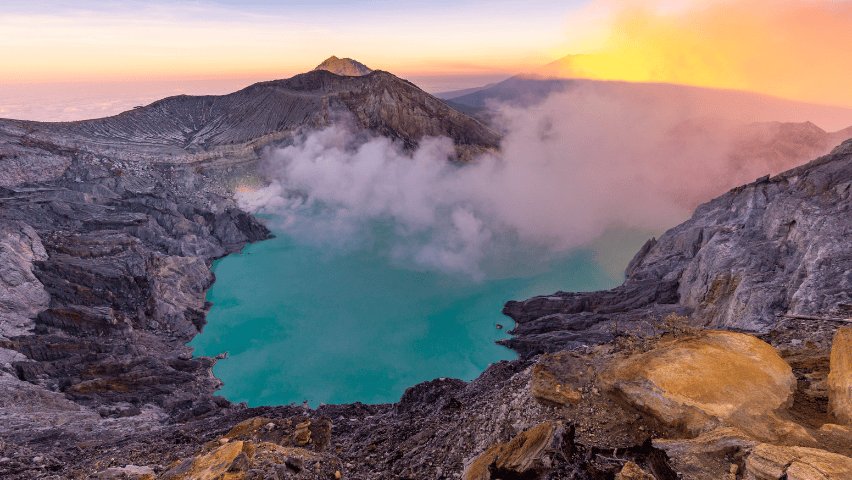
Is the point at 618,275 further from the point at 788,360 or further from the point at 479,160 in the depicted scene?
the point at 479,160

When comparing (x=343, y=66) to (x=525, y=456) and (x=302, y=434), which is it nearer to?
(x=302, y=434)

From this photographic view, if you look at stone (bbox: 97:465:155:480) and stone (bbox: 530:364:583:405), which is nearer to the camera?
stone (bbox: 530:364:583:405)

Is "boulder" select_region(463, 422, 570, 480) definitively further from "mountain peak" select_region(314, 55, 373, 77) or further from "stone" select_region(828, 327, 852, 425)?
"mountain peak" select_region(314, 55, 373, 77)

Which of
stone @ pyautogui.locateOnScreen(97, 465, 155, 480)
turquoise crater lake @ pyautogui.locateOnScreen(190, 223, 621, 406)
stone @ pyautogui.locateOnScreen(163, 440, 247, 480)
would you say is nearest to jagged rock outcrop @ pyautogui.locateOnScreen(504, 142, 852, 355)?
turquoise crater lake @ pyautogui.locateOnScreen(190, 223, 621, 406)

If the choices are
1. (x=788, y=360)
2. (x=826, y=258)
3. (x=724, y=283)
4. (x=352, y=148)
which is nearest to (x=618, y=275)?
(x=724, y=283)

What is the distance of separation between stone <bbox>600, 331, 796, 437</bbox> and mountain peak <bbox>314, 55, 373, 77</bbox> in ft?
394

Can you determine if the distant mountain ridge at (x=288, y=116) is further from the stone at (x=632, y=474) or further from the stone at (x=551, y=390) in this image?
the stone at (x=632, y=474)

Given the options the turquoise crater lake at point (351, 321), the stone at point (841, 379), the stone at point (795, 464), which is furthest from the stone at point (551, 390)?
the turquoise crater lake at point (351, 321)

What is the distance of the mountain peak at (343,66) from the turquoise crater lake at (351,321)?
7844 centimetres

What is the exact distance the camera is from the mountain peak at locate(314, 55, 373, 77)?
121 meters

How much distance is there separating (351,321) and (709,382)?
32785 mm

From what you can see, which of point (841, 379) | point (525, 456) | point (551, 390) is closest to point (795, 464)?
point (841, 379)

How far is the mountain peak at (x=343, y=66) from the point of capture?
12075 centimetres

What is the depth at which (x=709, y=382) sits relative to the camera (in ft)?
32.6
